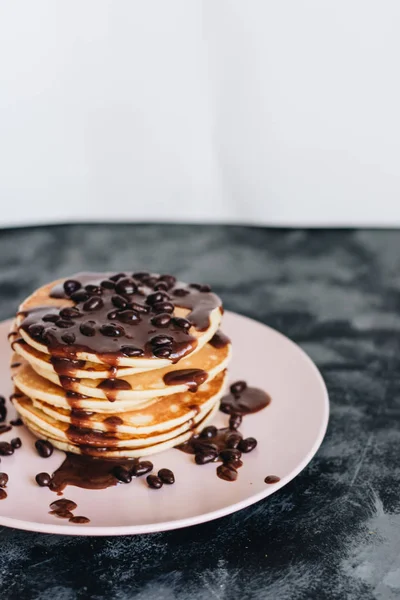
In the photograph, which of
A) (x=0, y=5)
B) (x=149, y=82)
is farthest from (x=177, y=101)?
(x=0, y=5)

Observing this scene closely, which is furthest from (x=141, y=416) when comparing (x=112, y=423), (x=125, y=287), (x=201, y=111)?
(x=201, y=111)

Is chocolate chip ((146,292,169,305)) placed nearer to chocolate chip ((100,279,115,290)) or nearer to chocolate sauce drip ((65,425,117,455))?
chocolate chip ((100,279,115,290))

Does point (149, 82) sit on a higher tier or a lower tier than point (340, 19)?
lower

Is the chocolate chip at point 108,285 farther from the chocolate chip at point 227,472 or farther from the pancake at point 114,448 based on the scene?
the chocolate chip at point 227,472

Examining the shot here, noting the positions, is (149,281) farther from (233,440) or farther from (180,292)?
(233,440)

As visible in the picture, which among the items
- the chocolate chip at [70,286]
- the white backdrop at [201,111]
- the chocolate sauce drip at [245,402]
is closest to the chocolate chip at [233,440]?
the chocolate sauce drip at [245,402]

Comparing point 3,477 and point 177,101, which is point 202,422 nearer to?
point 3,477

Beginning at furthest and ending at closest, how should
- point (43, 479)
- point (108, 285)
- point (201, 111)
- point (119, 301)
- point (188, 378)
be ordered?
point (201, 111), point (108, 285), point (119, 301), point (188, 378), point (43, 479)

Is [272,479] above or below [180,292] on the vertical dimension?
below
